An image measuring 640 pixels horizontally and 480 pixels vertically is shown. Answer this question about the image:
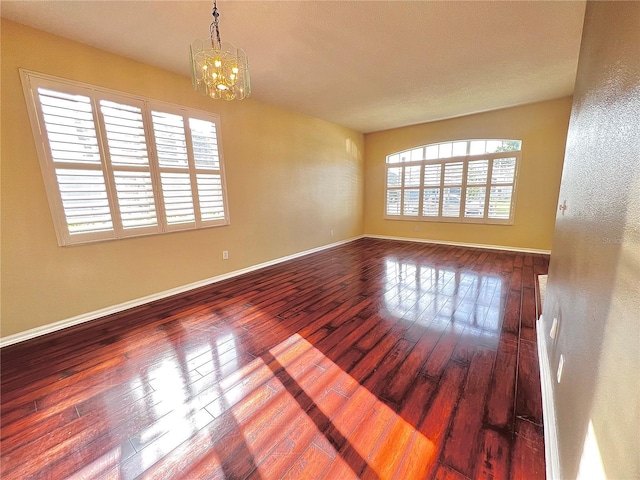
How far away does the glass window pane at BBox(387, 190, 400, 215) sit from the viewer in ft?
21.1

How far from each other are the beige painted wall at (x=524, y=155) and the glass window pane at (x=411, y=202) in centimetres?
36

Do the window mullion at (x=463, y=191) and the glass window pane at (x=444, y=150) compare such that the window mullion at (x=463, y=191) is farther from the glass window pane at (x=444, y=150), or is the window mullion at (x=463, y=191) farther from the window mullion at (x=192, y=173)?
the window mullion at (x=192, y=173)

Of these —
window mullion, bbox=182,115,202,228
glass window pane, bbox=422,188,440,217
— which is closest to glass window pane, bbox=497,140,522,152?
glass window pane, bbox=422,188,440,217

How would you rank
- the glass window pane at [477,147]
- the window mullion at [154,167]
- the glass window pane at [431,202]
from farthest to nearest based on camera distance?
the glass window pane at [431,202], the glass window pane at [477,147], the window mullion at [154,167]

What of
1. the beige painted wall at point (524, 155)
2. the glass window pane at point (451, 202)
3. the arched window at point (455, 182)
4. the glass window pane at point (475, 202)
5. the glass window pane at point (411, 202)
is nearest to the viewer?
the beige painted wall at point (524, 155)

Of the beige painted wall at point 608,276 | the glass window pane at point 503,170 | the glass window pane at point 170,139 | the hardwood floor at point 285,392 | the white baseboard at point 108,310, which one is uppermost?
the glass window pane at point 170,139

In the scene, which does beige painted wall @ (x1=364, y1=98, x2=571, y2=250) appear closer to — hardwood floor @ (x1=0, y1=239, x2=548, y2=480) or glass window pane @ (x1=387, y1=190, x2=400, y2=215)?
glass window pane @ (x1=387, y1=190, x2=400, y2=215)

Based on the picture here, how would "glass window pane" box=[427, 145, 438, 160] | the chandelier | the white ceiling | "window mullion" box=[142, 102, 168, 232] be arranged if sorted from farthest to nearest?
"glass window pane" box=[427, 145, 438, 160], "window mullion" box=[142, 102, 168, 232], the white ceiling, the chandelier

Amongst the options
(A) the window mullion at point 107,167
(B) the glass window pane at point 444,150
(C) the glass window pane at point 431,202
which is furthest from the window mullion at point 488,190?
(A) the window mullion at point 107,167

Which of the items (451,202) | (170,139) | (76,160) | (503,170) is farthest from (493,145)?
(76,160)

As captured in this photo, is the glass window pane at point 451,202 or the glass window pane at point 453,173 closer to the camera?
the glass window pane at point 453,173

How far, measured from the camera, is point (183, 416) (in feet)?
4.89

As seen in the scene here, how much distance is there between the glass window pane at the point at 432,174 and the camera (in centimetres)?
573

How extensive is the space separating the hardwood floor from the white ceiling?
2727 mm
